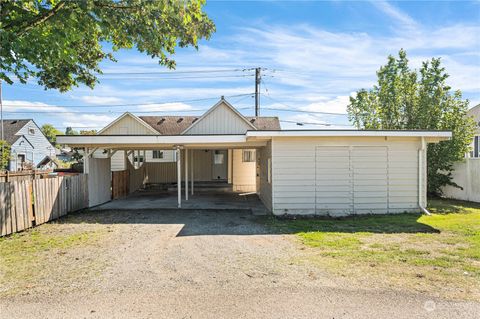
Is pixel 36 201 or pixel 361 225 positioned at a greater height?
pixel 36 201

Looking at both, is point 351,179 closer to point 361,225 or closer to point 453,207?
point 361,225

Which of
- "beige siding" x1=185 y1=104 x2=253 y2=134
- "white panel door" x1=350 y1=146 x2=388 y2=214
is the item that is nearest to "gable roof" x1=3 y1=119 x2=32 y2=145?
"beige siding" x1=185 y1=104 x2=253 y2=134

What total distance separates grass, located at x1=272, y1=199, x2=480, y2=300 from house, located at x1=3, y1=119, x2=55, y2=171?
2841 centimetres

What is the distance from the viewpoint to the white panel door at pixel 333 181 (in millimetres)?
9984

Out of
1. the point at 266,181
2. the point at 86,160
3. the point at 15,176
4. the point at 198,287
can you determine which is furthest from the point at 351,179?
the point at 15,176

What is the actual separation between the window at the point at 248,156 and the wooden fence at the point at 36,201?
870cm

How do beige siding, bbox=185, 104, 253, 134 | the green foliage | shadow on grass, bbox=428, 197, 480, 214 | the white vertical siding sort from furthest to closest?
1. the green foliage
2. beige siding, bbox=185, 104, 253, 134
3. the white vertical siding
4. shadow on grass, bbox=428, 197, 480, 214

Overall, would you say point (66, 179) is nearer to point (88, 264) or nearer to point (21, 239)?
point (21, 239)

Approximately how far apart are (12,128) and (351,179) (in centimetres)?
3242

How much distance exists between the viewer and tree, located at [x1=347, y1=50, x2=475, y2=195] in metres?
13.3

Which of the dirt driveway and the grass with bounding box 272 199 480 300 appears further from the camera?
the grass with bounding box 272 199 480 300

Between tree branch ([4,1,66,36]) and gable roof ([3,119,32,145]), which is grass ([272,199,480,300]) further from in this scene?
gable roof ([3,119,32,145])

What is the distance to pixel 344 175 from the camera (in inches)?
395

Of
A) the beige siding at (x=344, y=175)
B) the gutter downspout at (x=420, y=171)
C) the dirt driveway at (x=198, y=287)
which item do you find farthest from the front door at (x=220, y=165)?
the dirt driveway at (x=198, y=287)
